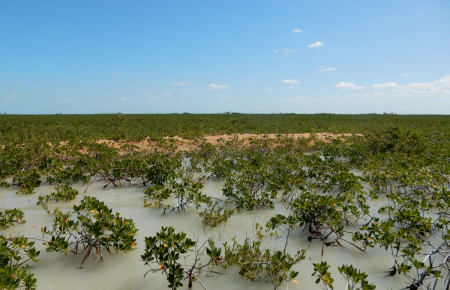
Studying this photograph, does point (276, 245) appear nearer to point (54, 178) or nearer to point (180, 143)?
point (54, 178)

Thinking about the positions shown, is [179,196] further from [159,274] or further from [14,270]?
[14,270]

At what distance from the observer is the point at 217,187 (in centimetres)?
726

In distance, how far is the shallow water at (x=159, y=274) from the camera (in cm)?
328

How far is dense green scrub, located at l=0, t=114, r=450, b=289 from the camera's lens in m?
3.30

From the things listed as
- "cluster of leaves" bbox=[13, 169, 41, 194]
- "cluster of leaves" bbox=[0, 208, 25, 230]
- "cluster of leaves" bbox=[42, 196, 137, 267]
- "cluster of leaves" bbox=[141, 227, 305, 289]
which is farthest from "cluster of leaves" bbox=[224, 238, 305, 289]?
"cluster of leaves" bbox=[13, 169, 41, 194]

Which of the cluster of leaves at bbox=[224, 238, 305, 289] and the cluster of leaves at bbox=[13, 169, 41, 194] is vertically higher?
the cluster of leaves at bbox=[13, 169, 41, 194]

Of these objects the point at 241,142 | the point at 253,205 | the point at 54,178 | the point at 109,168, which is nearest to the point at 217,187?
the point at 253,205

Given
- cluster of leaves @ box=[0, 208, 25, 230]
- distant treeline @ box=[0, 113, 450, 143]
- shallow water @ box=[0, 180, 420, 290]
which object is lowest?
shallow water @ box=[0, 180, 420, 290]

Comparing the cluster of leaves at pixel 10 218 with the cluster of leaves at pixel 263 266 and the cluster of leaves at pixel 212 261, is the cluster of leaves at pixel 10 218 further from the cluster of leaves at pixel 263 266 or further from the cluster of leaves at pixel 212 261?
the cluster of leaves at pixel 263 266

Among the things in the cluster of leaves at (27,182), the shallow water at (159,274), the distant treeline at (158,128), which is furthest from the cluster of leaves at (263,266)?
the distant treeline at (158,128)

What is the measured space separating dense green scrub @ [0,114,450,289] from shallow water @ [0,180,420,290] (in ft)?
0.43

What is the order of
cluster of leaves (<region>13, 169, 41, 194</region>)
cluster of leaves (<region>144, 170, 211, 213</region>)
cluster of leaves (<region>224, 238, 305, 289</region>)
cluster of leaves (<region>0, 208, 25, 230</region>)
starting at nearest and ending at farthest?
1. cluster of leaves (<region>224, 238, 305, 289</region>)
2. cluster of leaves (<region>0, 208, 25, 230</region>)
3. cluster of leaves (<region>144, 170, 211, 213</region>)
4. cluster of leaves (<region>13, 169, 41, 194</region>)

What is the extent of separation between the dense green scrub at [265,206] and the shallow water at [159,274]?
130mm

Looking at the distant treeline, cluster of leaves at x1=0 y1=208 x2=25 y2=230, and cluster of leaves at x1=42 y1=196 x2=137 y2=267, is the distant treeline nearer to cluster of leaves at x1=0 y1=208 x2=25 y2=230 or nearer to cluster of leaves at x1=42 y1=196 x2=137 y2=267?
cluster of leaves at x1=0 y1=208 x2=25 y2=230
